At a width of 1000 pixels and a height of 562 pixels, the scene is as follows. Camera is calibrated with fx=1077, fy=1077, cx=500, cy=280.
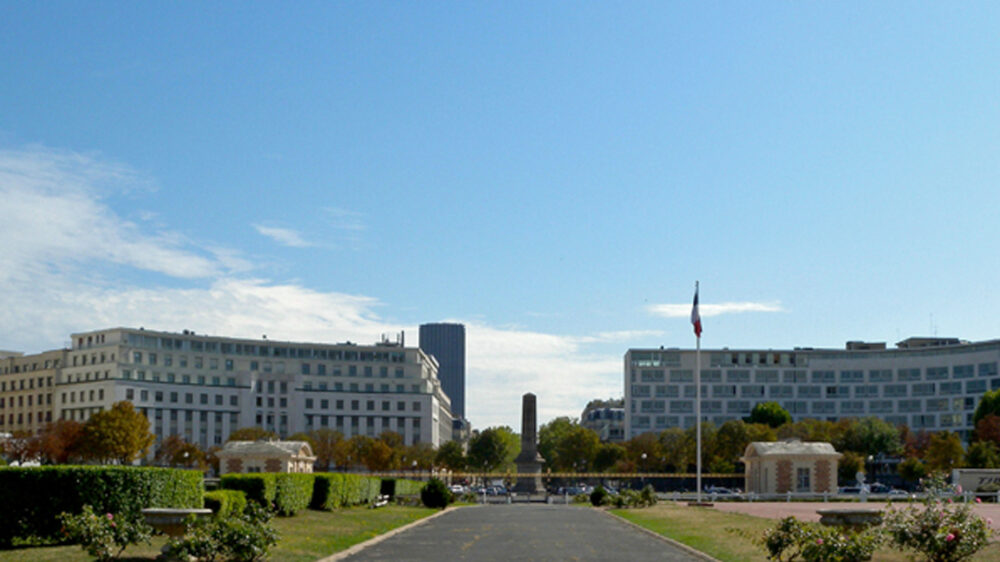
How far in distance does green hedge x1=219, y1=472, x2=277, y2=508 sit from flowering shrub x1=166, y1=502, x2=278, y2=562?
13.7 meters

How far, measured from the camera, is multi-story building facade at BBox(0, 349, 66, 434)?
159m

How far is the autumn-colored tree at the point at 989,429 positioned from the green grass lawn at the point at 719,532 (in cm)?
7855

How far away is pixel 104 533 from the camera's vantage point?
75.7 ft

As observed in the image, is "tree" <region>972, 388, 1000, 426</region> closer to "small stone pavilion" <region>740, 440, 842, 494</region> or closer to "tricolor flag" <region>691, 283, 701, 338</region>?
"small stone pavilion" <region>740, 440, 842, 494</region>

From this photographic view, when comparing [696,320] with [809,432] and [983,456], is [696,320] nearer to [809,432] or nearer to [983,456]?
[983,456]

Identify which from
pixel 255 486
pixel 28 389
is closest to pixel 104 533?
pixel 255 486

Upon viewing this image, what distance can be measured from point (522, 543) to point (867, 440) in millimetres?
112297

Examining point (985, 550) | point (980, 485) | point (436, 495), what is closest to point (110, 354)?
point (436, 495)

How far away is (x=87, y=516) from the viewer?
23.2 m

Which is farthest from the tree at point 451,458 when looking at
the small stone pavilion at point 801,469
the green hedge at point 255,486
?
the green hedge at point 255,486

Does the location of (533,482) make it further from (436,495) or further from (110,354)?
(110,354)

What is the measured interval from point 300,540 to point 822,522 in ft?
49.0

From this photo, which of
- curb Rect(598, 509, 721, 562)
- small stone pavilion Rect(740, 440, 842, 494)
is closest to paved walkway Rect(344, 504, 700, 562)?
curb Rect(598, 509, 721, 562)

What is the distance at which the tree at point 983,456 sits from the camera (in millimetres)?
108438
